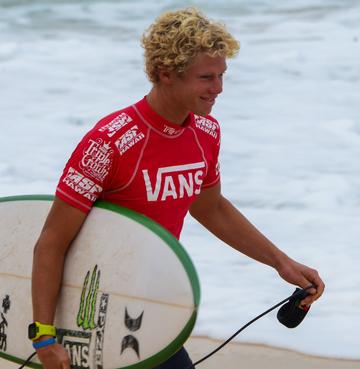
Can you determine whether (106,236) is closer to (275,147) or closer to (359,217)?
(359,217)

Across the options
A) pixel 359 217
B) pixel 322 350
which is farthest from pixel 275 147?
pixel 322 350

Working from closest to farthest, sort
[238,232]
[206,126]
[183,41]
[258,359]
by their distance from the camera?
1. [183,41]
2. [206,126]
3. [238,232]
4. [258,359]

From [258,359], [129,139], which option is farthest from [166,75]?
[258,359]

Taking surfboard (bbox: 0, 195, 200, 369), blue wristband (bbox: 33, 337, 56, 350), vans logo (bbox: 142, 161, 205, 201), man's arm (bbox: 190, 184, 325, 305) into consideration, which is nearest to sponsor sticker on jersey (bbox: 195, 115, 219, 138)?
vans logo (bbox: 142, 161, 205, 201)

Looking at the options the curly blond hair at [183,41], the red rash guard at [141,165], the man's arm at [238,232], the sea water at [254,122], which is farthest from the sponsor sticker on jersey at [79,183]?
the sea water at [254,122]

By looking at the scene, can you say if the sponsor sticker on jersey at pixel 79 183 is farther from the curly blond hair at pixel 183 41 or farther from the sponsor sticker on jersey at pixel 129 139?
the curly blond hair at pixel 183 41

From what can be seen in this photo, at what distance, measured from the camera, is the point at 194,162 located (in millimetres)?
2852

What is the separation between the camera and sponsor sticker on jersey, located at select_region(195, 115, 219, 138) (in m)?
2.92

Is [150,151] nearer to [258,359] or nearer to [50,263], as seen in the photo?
[50,263]

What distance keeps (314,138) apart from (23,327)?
18.9 ft

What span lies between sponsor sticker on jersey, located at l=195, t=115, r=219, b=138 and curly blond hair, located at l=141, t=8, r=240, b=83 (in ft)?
0.81

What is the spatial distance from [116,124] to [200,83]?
0.81 ft

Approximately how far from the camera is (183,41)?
2643 millimetres

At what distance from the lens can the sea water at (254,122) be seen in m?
5.28
